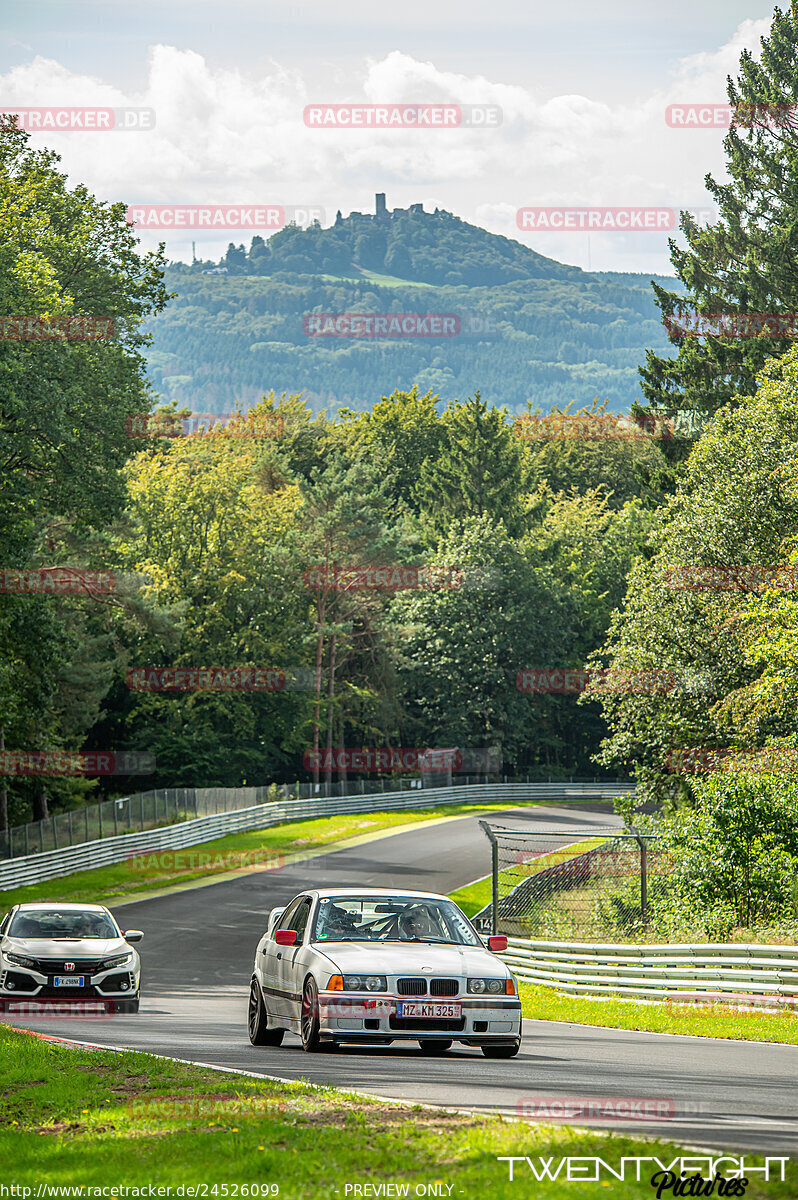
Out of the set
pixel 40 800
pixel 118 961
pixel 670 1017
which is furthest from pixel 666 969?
pixel 40 800

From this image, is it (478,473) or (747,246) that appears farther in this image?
(478,473)

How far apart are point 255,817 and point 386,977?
4798 centimetres

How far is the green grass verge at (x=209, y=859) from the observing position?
40.6 meters

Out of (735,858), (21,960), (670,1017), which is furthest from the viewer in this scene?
(735,858)

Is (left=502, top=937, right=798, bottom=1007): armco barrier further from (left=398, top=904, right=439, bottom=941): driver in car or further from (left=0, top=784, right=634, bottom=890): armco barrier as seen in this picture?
(left=0, top=784, right=634, bottom=890): armco barrier

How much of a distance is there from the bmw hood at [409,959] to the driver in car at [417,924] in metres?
0.20

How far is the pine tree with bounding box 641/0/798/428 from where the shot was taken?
48812mm

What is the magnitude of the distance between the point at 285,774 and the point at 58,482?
42673 millimetres

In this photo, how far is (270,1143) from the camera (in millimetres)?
6812

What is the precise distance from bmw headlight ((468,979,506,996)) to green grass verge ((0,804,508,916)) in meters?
23.1

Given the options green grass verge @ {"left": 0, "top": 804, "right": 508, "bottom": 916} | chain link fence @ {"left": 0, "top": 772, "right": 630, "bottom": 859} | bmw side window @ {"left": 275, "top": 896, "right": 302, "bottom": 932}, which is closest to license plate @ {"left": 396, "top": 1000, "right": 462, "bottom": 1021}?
bmw side window @ {"left": 275, "top": 896, "right": 302, "bottom": 932}

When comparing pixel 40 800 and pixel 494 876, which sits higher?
pixel 494 876

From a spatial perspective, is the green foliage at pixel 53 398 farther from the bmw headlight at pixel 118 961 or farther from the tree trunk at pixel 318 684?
the tree trunk at pixel 318 684

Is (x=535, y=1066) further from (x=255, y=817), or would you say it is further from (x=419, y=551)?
(x=419, y=551)
